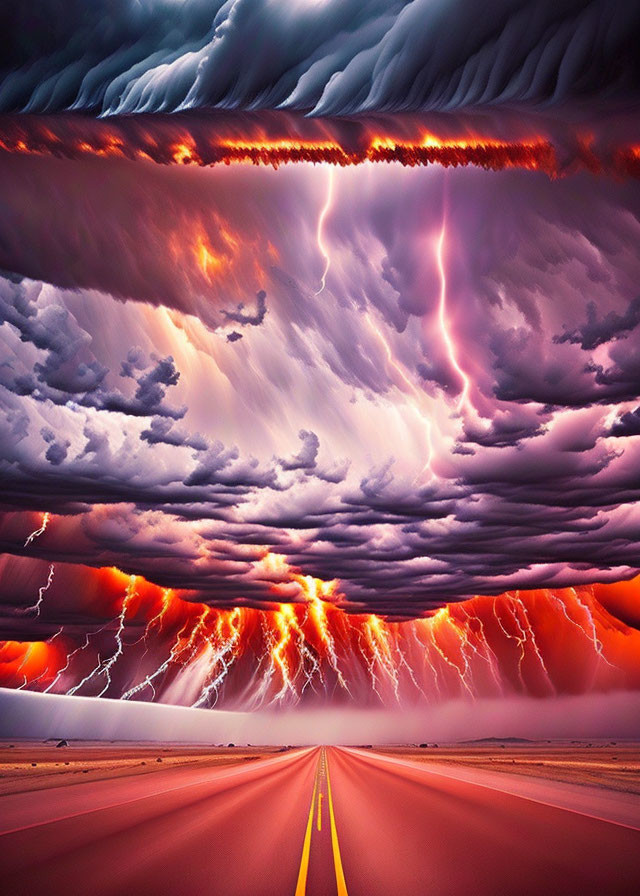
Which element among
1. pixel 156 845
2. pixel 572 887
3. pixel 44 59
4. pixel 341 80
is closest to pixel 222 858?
pixel 156 845

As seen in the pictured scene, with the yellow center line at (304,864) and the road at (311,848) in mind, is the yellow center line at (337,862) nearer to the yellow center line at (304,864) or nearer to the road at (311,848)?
the road at (311,848)

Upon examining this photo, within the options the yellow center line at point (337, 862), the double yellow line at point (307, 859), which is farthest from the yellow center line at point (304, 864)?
the yellow center line at point (337, 862)

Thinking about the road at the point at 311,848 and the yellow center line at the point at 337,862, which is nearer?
the yellow center line at the point at 337,862

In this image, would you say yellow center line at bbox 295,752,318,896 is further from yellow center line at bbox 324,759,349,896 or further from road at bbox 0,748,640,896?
yellow center line at bbox 324,759,349,896

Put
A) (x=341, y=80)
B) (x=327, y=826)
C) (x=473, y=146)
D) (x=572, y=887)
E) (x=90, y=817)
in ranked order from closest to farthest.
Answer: (x=572, y=887) → (x=341, y=80) → (x=473, y=146) → (x=327, y=826) → (x=90, y=817)

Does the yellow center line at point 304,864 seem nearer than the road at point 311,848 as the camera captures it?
Yes

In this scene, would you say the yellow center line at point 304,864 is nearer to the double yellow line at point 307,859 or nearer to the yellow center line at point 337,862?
the double yellow line at point 307,859

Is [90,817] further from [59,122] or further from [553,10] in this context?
[553,10]

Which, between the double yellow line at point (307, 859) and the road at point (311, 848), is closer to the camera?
the double yellow line at point (307, 859)
